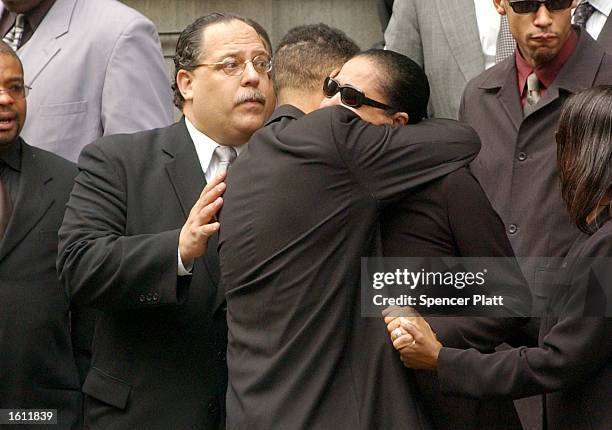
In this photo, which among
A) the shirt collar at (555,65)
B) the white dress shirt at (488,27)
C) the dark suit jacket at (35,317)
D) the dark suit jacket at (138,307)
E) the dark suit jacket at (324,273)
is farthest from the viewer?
the white dress shirt at (488,27)

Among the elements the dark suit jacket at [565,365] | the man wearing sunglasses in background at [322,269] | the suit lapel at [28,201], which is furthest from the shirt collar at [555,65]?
the suit lapel at [28,201]

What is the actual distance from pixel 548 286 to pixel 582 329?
343 mm

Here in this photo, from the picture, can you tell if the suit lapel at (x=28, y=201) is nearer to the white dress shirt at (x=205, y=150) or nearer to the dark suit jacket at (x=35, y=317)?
the dark suit jacket at (x=35, y=317)

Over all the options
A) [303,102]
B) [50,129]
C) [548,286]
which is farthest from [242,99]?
[548,286]

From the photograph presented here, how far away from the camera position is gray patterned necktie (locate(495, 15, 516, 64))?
5246mm

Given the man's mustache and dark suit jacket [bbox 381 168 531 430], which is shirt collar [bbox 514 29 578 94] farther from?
the man's mustache

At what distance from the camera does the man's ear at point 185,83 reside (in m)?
4.98

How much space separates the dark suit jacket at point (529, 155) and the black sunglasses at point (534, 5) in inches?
→ 5.2

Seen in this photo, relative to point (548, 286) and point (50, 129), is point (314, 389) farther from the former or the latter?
point (50, 129)

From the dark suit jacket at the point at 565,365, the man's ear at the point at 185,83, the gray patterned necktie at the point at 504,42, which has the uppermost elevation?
the gray patterned necktie at the point at 504,42

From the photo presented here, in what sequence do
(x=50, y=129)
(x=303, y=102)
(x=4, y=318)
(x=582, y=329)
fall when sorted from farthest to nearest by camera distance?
(x=50, y=129), (x=4, y=318), (x=303, y=102), (x=582, y=329)

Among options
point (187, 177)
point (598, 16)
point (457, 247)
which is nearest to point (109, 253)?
point (187, 177)

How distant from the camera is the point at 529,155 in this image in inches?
173

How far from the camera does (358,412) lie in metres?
3.70
